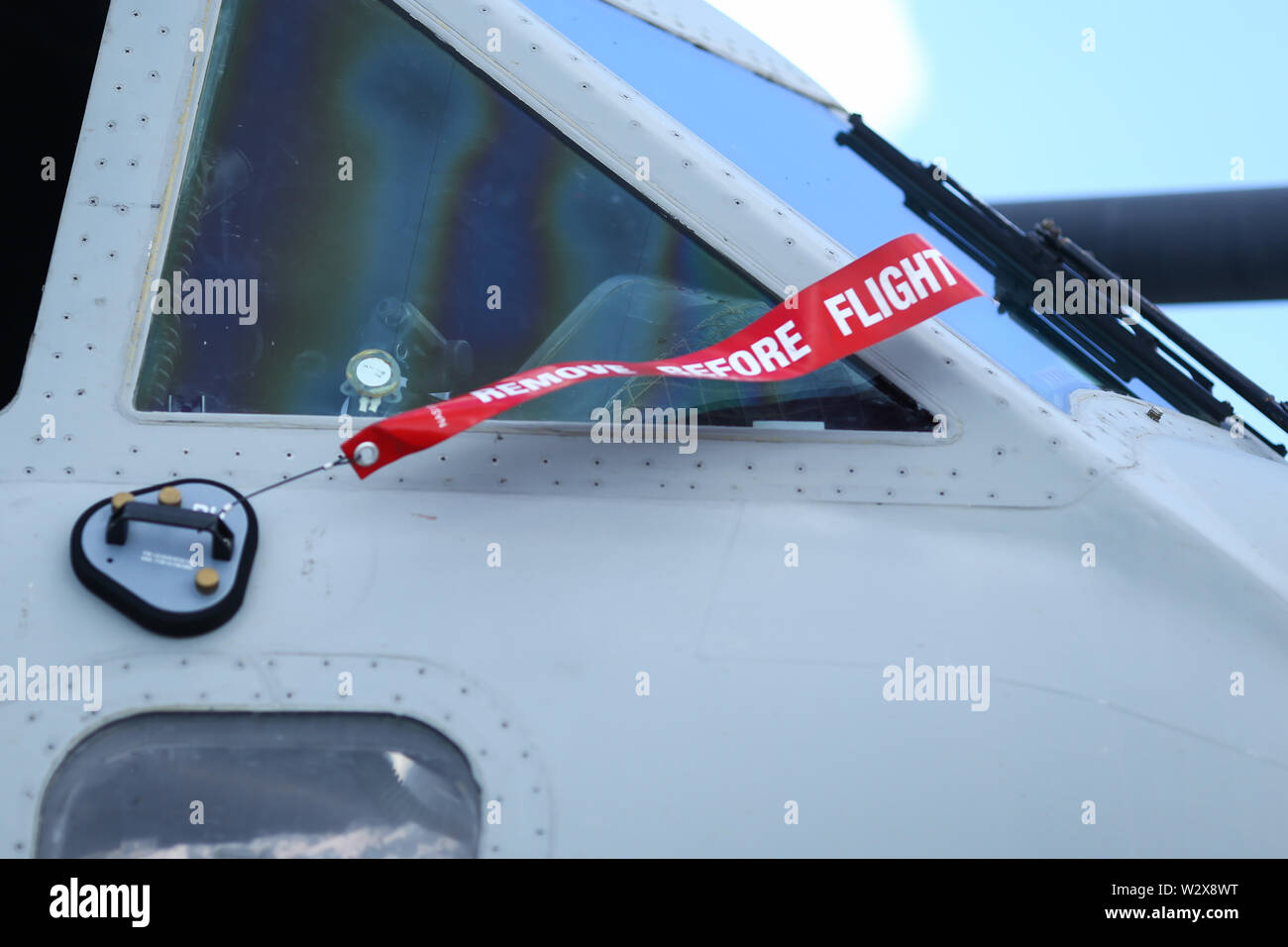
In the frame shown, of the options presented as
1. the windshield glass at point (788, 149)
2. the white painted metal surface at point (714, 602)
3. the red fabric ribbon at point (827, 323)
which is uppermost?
the windshield glass at point (788, 149)

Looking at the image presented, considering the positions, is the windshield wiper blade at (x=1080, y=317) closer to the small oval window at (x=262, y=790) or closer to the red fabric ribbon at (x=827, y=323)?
the red fabric ribbon at (x=827, y=323)

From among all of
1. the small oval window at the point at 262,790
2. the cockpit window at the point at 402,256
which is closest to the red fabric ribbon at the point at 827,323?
the cockpit window at the point at 402,256

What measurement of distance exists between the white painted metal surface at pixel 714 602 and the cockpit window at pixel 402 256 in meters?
0.08

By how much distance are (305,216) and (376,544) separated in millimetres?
884

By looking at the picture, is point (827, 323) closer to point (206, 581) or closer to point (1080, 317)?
point (1080, 317)

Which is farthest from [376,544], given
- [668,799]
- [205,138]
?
[205,138]

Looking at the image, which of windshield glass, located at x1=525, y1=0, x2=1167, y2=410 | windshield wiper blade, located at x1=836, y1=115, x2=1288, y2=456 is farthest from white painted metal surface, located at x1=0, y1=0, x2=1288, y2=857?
windshield wiper blade, located at x1=836, y1=115, x2=1288, y2=456

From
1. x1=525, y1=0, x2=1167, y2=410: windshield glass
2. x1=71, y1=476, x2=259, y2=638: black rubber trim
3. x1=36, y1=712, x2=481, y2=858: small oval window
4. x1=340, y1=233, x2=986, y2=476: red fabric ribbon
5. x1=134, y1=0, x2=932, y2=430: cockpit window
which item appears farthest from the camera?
x1=525, y1=0, x2=1167, y2=410: windshield glass

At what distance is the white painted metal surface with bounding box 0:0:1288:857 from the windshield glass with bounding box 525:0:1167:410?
28 centimetres

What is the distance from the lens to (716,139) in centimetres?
313

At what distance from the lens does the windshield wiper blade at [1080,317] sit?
3.46 metres

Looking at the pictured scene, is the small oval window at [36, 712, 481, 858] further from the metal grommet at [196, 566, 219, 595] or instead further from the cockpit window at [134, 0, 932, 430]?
the cockpit window at [134, 0, 932, 430]

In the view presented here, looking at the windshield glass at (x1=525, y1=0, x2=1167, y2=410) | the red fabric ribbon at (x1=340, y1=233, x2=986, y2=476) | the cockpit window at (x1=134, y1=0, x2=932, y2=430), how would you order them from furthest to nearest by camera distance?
the windshield glass at (x1=525, y1=0, x2=1167, y2=410)
the cockpit window at (x1=134, y1=0, x2=932, y2=430)
the red fabric ribbon at (x1=340, y1=233, x2=986, y2=476)

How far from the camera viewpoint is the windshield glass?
310 centimetres
